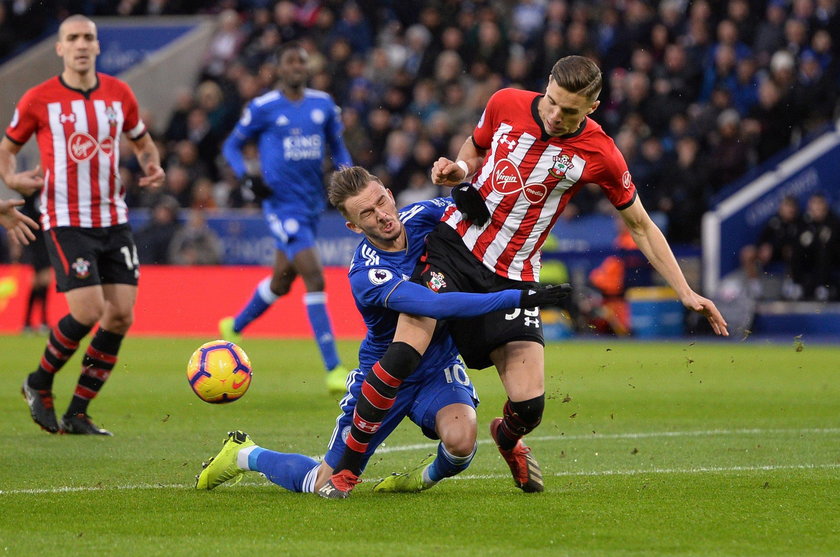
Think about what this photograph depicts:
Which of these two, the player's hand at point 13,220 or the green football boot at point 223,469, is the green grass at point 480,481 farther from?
the player's hand at point 13,220

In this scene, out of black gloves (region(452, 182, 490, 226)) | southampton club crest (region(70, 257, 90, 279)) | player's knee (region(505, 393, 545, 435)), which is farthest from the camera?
southampton club crest (region(70, 257, 90, 279))

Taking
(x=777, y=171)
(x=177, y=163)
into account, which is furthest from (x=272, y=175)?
(x=177, y=163)

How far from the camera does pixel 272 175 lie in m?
10.7

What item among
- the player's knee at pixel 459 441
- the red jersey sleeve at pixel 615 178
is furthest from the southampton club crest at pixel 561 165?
the player's knee at pixel 459 441

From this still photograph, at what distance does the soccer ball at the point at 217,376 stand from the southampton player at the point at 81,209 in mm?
1665

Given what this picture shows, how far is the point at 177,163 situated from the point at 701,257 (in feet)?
26.3

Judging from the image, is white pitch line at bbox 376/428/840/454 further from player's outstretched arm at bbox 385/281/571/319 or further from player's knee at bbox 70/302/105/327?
player's outstretched arm at bbox 385/281/571/319

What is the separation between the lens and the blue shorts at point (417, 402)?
5570 mm

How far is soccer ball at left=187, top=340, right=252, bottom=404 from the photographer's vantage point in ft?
20.3

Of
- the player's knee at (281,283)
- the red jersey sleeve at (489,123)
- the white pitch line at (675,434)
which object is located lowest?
the white pitch line at (675,434)

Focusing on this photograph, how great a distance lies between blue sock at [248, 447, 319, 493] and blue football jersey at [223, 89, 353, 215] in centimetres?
497

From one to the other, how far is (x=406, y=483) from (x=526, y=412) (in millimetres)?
628


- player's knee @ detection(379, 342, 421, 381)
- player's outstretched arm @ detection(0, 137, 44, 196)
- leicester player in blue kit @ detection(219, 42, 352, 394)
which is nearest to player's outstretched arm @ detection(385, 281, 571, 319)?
player's knee @ detection(379, 342, 421, 381)

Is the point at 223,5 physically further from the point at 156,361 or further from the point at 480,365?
the point at 480,365
